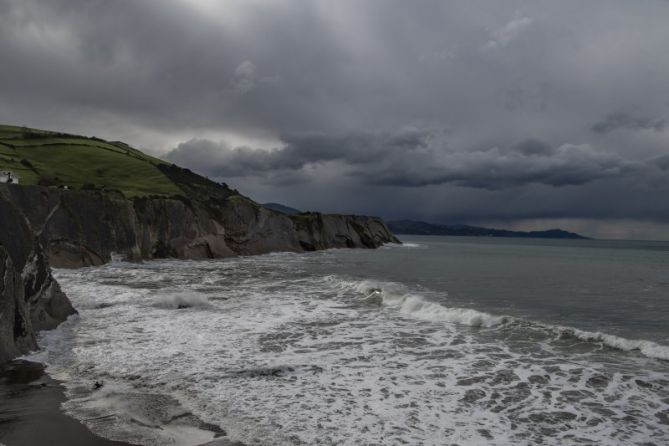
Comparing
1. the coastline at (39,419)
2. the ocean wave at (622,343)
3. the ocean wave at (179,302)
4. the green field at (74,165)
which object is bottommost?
the ocean wave at (622,343)

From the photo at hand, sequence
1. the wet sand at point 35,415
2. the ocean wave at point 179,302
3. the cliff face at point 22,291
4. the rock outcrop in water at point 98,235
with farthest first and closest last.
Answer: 1. the ocean wave at point 179,302
2. the rock outcrop in water at point 98,235
3. the cliff face at point 22,291
4. the wet sand at point 35,415

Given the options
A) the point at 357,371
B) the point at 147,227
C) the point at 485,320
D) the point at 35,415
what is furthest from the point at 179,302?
the point at 147,227

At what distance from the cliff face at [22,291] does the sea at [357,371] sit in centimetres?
64

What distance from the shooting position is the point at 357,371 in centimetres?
1077

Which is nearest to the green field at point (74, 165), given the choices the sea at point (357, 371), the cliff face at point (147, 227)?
the cliff face at point (147, 227)

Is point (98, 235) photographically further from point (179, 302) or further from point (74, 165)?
point (74, 165)

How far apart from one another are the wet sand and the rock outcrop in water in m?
1.42

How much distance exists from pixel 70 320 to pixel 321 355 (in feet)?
31.1

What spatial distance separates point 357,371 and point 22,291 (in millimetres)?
9504

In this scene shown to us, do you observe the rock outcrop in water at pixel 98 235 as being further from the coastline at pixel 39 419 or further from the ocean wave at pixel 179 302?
the ocean wave at pixel 179 302

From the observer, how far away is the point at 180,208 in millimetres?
49406

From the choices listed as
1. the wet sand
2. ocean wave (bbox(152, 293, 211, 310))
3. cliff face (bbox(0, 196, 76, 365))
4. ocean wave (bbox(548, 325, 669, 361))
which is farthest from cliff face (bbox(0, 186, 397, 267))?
ocean wave (bbox(548, 325, 669, 361))

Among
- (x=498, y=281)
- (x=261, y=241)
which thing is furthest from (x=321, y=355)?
(x=261, y=241)

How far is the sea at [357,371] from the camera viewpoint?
25.0ft
